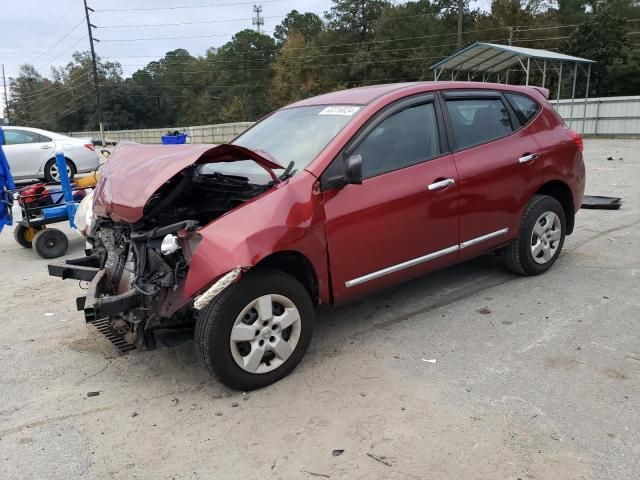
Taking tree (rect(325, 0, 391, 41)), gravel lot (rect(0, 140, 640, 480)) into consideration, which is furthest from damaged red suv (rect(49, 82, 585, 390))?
tree (rect(325, 0, 391, 41))

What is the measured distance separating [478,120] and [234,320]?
2756 millimetres

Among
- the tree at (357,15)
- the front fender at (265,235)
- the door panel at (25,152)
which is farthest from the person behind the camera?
the tree at (357,15)

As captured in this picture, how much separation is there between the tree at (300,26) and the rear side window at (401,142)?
74210mm

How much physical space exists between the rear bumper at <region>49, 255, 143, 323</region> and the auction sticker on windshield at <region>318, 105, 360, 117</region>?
1.91 meters

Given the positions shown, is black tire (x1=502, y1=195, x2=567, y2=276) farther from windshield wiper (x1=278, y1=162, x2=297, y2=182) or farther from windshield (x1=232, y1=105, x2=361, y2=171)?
windshield wiper (x1=278, y1=162, x2=297, y2=182)

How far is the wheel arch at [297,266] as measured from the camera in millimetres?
3309

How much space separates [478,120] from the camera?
177 inches

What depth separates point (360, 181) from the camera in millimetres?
3436

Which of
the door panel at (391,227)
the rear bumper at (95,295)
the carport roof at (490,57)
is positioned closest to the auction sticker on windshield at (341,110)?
the door panel at (391,227)

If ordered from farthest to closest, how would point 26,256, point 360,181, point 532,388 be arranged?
point 26,256, point 360,181, point 532,388

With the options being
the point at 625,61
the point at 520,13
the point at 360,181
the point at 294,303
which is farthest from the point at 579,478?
the point at 520,13

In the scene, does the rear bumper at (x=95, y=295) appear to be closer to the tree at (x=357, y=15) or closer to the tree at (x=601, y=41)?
the tree at (x=601, y=41)

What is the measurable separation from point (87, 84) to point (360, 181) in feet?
324

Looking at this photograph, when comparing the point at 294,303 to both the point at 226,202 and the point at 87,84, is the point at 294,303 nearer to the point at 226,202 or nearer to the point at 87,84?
the point at 226,202
